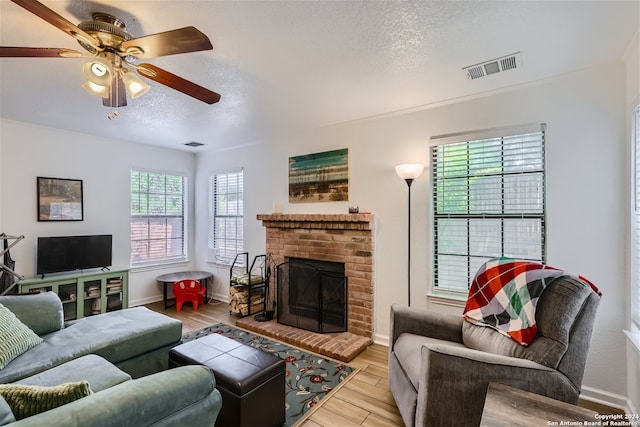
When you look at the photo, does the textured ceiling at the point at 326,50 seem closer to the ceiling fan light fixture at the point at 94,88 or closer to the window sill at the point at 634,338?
the ceiling fan light fixture at the point at 94,88

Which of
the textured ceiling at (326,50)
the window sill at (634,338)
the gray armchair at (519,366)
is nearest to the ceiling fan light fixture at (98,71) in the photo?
the textured ceiling at (326,50)

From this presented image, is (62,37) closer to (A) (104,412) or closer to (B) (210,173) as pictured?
(A) (104,412)

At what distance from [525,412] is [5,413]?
189 cm

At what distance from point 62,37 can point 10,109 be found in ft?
6.70

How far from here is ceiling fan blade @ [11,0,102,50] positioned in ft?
4.02

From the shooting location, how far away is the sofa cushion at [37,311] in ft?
7.27

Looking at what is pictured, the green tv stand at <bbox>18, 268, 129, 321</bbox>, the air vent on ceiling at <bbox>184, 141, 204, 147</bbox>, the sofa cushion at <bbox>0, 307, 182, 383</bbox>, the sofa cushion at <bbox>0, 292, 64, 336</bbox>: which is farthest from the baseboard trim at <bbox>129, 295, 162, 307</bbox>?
the air vent on ceiling at <bbox>184, 141, 204, 147</bbox>

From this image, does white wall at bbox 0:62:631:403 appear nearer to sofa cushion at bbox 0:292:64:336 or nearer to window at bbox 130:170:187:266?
window at bbox 130:170:187:266

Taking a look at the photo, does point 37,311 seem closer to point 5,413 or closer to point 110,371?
point 110,371

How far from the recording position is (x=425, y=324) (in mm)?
2285

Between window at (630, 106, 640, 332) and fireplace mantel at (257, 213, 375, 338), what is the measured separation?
199 centimetres

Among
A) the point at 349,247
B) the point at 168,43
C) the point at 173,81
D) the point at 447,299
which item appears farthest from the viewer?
the point at 349,247

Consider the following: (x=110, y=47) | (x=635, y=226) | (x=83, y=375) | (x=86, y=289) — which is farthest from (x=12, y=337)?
(x=635, y=226)

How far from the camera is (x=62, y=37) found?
1.85 m
